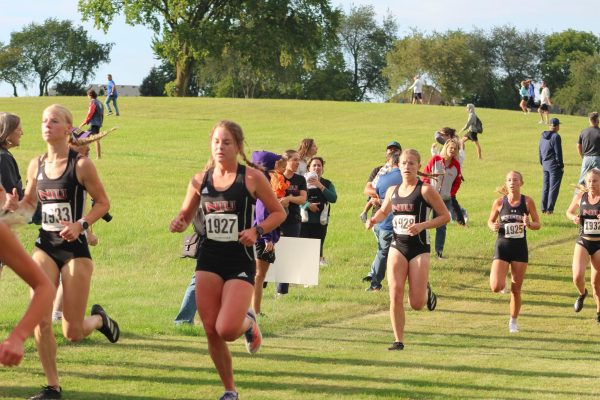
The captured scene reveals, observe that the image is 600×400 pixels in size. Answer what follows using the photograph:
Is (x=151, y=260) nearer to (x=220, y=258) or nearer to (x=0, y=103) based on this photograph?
(x=220, y=258)

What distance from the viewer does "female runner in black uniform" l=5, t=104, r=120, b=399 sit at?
8469 mm

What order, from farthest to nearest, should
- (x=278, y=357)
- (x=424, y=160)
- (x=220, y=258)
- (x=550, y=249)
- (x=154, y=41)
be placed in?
(x=154, y=41) → (x=424, y=160) → (x=550, y=249) → (x=278, y=357) → (x=220, y=258)

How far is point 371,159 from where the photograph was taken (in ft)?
116

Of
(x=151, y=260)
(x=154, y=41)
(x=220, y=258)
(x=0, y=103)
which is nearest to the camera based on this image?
(x=220, y=258)

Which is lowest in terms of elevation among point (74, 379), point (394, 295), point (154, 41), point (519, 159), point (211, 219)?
point (74, 379)

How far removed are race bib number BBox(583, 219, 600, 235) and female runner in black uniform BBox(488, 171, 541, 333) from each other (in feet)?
3.02

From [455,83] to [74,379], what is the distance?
101 m

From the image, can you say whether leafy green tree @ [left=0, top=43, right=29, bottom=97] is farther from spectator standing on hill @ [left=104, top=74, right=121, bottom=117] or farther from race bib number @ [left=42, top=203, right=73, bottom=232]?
race bib number @ [left=42, top=203, right=73, bottom=232]

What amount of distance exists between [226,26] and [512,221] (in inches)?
2366

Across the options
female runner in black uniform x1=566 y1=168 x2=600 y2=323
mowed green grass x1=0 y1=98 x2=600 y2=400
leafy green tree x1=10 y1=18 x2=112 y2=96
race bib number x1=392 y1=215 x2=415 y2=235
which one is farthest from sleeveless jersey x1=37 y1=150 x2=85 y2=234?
leafy green tree x1=10 y1=18 x2=112 y2=96

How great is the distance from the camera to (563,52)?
127812 millimetres

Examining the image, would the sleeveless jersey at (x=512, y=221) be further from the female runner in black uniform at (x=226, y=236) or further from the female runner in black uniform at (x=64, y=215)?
the female runner in black uniform at (x=64, y=215)

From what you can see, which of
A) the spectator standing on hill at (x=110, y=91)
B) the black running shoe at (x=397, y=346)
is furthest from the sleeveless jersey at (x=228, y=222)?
the spectator standing on hill at (x=110, y=91)

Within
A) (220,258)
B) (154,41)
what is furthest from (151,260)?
(154,41)
